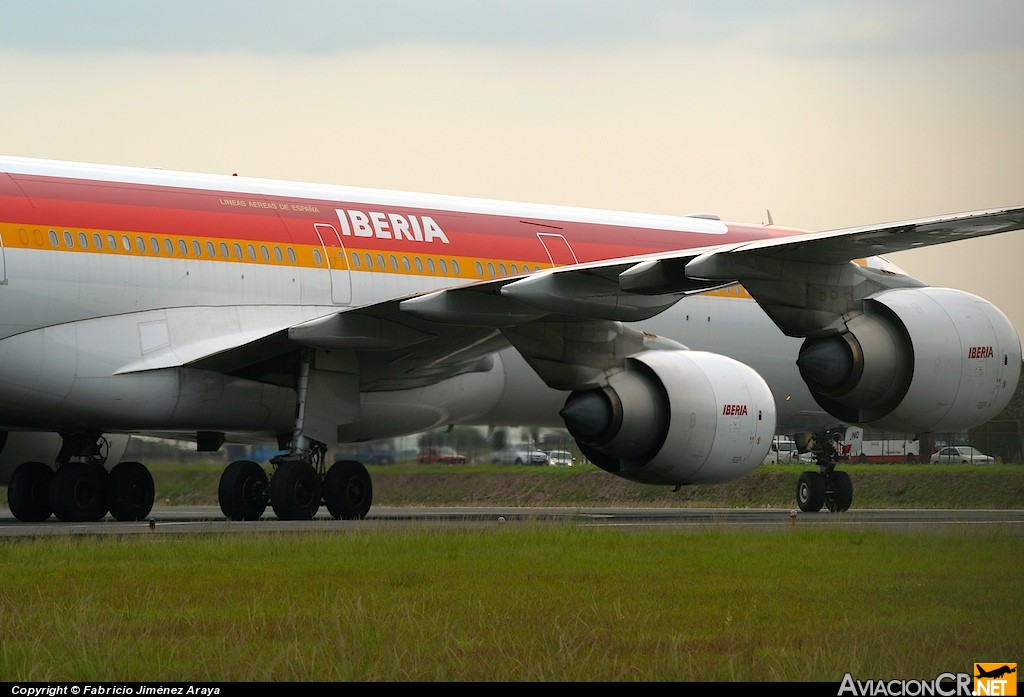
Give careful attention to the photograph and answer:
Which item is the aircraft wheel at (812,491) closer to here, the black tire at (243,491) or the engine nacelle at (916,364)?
the engine nacelle at (916,364)

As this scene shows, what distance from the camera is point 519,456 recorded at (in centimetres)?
3086

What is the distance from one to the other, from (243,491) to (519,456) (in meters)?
13.2

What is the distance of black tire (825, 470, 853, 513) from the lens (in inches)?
915

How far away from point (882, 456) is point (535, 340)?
26.9m

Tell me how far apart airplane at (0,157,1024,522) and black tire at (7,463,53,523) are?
3 cm

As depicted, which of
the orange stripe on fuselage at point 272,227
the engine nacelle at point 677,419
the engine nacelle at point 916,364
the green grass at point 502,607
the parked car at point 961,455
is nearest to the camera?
the green grass at point 502,607

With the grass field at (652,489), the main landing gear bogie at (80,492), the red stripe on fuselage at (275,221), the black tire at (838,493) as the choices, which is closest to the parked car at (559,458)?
the grass field at (652,489)

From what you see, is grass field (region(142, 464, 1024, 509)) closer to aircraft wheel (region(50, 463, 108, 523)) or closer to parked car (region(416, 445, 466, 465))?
parked car (region(416, 445, 466, 465))

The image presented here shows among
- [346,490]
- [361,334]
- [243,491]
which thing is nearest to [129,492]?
[243,491]

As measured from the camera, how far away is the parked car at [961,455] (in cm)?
3966

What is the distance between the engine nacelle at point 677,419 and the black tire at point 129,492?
5842mm

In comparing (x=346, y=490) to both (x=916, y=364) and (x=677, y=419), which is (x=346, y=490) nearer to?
(x=677, y=419)

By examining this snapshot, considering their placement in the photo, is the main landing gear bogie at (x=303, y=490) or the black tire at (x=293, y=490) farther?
the main landing gear bogie at (x=303, y=490)

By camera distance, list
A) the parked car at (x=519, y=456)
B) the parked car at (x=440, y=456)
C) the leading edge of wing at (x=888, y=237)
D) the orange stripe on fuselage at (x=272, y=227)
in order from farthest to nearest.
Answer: the parked car at (x=519, y=456) < the parked car at (x=440, y=456) < the orange stripe on fuselage at (x=272, y=227) < the leading edge of wing at (x=888, y=237)
